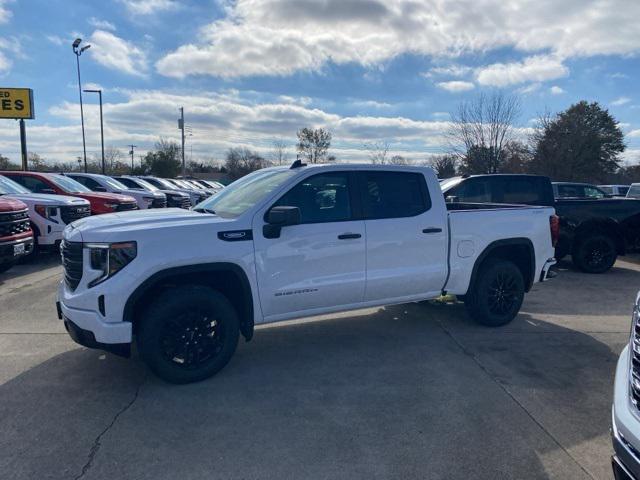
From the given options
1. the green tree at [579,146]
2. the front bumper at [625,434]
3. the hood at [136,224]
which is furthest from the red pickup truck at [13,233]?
the green tree at [579,146]

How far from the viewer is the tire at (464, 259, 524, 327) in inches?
225

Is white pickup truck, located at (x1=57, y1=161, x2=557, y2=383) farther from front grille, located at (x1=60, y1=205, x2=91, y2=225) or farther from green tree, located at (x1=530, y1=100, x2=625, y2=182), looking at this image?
green tree, located at (x1=530, y1=100, x2=625, y2=182)

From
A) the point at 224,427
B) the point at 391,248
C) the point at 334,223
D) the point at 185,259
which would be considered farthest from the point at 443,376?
the point at 185,259

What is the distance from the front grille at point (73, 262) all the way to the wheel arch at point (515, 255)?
4188 millimetres

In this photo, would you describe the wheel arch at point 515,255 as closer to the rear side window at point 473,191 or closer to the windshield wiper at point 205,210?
the windshield wiper at point 205,210

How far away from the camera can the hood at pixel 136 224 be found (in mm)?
3855

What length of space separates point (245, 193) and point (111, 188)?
11.3 metres

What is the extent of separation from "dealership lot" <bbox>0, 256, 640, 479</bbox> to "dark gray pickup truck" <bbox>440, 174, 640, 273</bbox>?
412 centimetres

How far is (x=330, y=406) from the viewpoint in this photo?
3.79m

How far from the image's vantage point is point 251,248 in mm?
4242

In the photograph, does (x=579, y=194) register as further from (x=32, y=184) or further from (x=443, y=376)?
(x=32, y=184)

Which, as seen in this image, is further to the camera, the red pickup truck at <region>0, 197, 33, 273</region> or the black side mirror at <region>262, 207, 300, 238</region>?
the red pickup truck at <region>0, 197, 33, 273</region>

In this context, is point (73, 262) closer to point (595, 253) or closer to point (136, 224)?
point (136, 224)

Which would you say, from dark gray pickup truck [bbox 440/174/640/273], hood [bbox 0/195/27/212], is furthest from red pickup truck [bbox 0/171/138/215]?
dark gray pickup truck [bbox 440/174/640/273]
